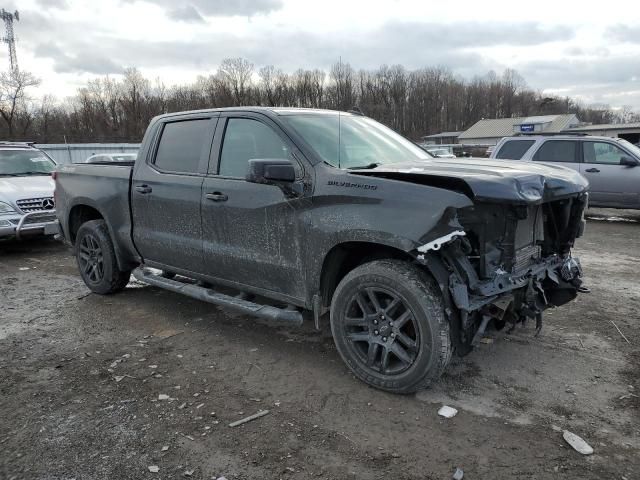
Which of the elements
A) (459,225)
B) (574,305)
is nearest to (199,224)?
(459,225)

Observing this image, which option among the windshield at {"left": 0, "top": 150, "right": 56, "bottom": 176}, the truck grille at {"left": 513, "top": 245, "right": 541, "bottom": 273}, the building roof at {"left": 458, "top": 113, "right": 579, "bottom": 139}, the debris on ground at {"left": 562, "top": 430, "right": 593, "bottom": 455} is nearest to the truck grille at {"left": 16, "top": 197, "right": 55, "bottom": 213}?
the windshield at {"left": 0, "top": 150, "right": 56, "bottom": 176}

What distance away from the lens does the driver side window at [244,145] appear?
393 centimetres

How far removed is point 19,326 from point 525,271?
4.61m

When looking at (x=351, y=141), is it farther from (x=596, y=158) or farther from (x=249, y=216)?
Result: (x=596, y=158)

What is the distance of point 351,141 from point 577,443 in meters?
2.62

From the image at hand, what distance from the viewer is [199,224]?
4.34m

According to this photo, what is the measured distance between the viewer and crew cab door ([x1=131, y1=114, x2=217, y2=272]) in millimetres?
4402

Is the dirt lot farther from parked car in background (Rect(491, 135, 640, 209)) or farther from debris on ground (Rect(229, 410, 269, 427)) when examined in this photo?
parked car in background (Rect(491, 135, 640, 209))

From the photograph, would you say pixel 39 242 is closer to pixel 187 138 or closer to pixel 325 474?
pixel 187 138

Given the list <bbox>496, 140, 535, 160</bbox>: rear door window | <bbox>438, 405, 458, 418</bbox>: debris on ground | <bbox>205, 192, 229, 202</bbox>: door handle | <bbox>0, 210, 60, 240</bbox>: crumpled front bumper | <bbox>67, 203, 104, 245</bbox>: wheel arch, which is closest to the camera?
<bbox>438, 405, 458, 418</bbox>: debris on ground

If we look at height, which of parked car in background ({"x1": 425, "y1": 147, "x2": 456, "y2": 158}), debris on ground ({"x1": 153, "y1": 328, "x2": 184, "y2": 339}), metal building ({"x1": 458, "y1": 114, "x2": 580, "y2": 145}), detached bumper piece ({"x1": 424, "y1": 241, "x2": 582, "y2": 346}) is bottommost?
debris on ground ({"x1": 153, "y1": 328, "x2": 184, "y2": 339})

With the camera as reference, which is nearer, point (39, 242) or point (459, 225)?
point (459, 225)

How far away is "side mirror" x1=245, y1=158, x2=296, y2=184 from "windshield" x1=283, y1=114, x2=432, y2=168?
33cm

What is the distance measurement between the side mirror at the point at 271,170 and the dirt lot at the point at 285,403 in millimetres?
1453
